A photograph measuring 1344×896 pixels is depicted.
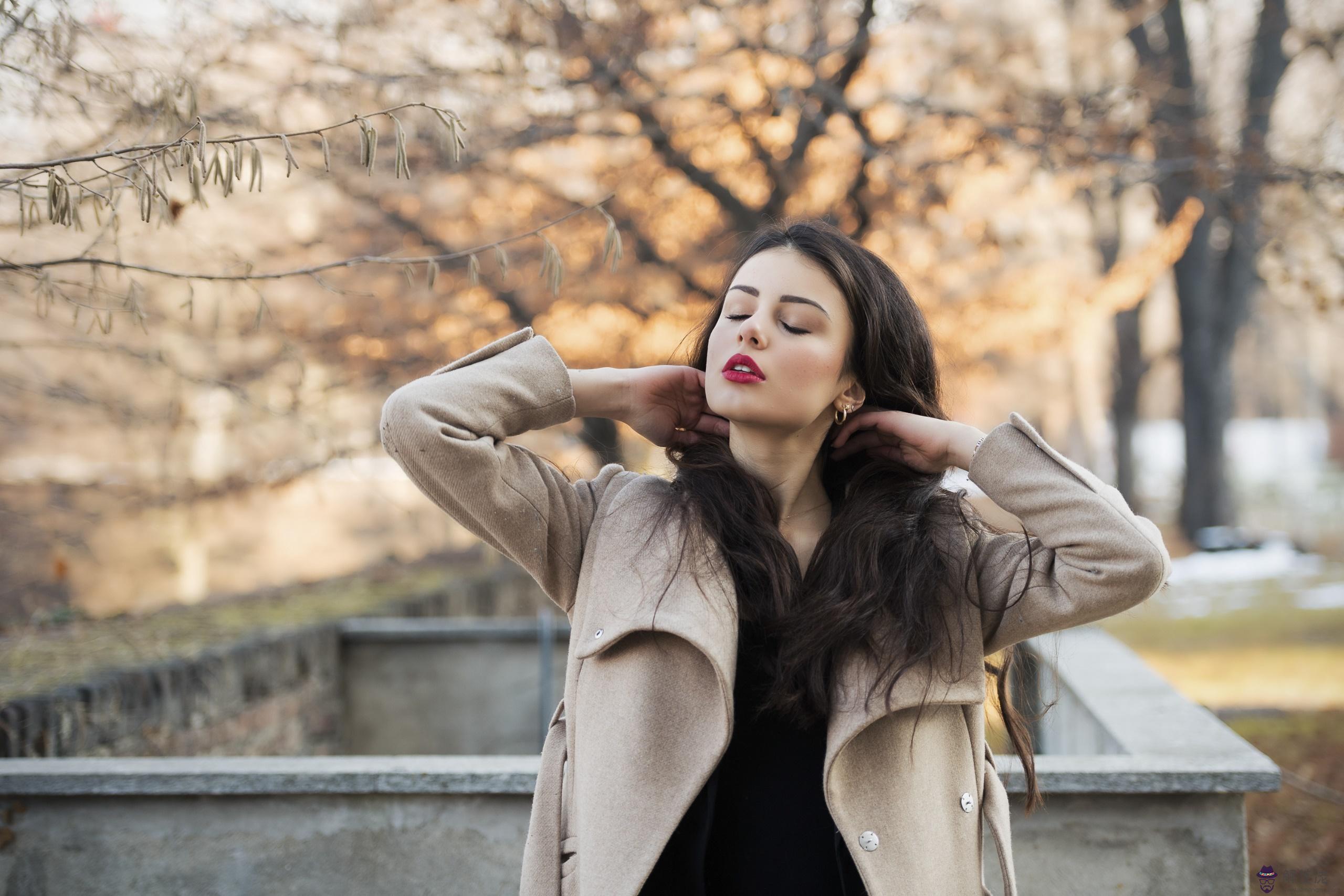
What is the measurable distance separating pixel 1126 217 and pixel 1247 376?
A: 94.0ft

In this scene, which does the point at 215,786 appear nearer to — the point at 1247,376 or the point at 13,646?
the point at 13,646

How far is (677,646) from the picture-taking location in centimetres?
185

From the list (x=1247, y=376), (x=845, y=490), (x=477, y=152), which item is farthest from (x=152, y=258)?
(x=1247, y=376)

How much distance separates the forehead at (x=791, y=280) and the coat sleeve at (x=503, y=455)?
39 cm

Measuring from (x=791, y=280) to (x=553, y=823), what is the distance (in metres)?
1.04

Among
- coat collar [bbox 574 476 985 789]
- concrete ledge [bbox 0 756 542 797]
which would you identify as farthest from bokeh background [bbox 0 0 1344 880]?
coat collar [bbox 574 476 985 789]

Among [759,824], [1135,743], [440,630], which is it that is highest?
[759,824]

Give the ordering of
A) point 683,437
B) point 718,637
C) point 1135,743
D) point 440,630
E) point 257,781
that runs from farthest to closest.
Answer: point 440,630
point 1135,743
point 257,781
point 683,437
point 718,637

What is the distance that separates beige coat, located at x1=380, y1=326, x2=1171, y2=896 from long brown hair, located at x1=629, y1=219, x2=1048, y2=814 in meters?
0.06

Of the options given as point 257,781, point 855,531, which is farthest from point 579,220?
point 855,531

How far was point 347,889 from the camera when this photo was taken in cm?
287

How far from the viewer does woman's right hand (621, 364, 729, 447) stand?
217cm

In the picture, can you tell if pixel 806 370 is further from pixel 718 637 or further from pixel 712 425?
pixel 718 637

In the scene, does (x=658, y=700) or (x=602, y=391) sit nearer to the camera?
(x=658, y=700)
